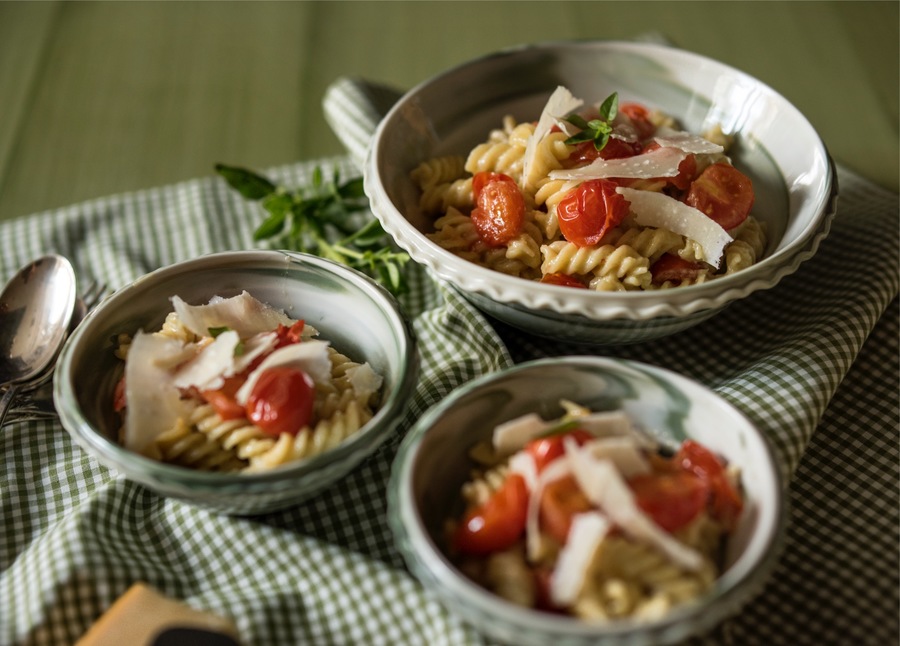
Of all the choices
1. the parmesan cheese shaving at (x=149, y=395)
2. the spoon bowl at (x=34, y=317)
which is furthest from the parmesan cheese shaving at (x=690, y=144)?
the spoon bowl at (x=34, y=317)

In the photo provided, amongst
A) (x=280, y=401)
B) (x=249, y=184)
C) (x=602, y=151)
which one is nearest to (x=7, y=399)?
(x=280, y=401)

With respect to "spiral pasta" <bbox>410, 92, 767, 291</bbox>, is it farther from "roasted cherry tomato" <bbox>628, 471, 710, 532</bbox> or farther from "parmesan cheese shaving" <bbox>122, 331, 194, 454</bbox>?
"parmesan cheese shaving" <bbox>122, 331, 194, 454</bbox>

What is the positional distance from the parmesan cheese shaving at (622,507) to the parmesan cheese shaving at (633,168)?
1115 mm

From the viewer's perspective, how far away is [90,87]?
4.95 metres

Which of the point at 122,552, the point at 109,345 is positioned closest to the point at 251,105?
the point at 109,345

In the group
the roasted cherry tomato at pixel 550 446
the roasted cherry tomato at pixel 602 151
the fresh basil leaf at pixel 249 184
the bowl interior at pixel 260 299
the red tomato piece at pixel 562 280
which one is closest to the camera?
the roasted cherry tomato at pixel 550 446

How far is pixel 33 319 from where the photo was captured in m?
3.04

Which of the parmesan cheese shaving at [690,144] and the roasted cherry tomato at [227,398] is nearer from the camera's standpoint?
the roasted cherry tomato at [227,398]

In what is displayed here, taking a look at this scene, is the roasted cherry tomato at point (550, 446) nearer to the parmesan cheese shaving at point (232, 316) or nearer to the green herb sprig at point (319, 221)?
the parmesan cheese shaving at point (232, 316)

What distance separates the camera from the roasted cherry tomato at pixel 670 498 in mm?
1939

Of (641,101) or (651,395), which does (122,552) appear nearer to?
(651,395)

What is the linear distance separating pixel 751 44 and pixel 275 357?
395 centimetres

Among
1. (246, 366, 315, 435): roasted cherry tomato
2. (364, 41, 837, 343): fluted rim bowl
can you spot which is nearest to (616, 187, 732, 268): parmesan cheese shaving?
(364, 41, 837, 343): fluted rim bowl

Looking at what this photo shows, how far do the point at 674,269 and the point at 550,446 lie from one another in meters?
1.00
